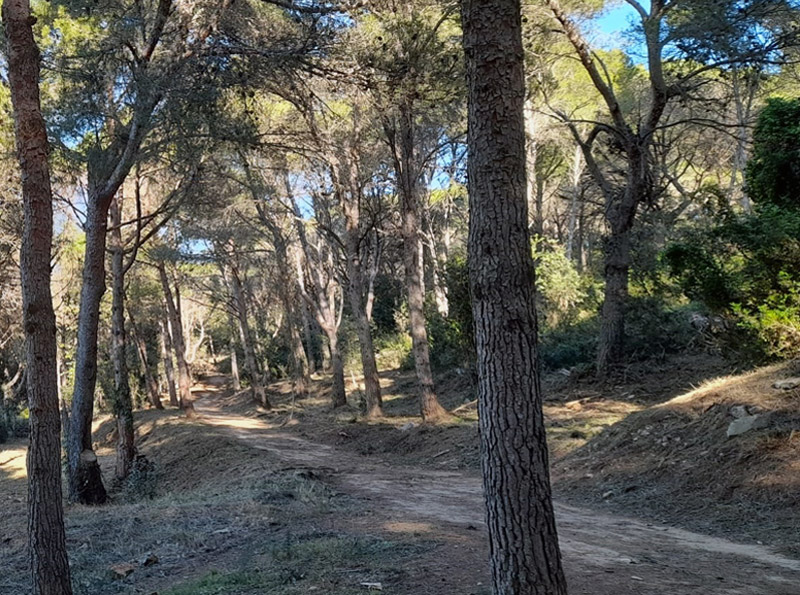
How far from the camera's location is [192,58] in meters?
10.1

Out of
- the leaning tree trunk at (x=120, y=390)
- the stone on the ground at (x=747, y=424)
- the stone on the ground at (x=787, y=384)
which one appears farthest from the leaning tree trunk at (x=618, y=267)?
the leaning tree trunk at (x=120, y=390)

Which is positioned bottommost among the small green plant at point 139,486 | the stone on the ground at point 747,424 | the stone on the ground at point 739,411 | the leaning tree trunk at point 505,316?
the small green plant at point 139,486

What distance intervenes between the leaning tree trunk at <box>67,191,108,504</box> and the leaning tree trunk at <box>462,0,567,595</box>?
30.3 ft

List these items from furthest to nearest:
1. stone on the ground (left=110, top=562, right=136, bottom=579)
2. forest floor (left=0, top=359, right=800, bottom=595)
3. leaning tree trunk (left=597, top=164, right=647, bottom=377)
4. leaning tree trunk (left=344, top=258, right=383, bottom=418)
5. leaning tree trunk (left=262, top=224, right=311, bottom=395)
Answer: leaning tree trunk (left=262, top=224, right=311, bottom=395) → leaning tree trunk (left=344, top=258, right=383, bottom=418) → leaning tree trunk (left=597, top=164, right=647, bottom=377) → stone on the ground (left=110, top=562, right=136, bottom=579) → forest floor (left=0, top=359, right=800, bottom=595)

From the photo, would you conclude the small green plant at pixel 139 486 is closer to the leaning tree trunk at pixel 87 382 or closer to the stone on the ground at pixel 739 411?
the leaning tree trunk at pixel 87 382

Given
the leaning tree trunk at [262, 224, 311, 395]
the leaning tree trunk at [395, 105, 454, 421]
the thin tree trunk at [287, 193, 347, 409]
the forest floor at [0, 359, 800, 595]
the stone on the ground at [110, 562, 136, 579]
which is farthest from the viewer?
the leaning tree trunk at [262, 224, 311, 395]

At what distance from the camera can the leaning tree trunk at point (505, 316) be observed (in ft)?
10.4

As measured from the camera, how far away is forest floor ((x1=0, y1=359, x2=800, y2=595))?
477cm

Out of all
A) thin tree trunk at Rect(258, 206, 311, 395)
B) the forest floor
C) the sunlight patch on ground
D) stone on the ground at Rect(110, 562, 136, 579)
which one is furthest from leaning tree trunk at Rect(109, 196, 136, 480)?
the sunlight patch on ground

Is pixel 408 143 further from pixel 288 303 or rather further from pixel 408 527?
pixel 288 303

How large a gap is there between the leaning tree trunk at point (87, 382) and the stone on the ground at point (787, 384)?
1058 centimetres

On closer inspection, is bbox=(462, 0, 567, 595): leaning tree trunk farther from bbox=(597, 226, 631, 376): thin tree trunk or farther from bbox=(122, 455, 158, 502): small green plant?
bbox=(597, 226, 631, 376): thin tree trunk

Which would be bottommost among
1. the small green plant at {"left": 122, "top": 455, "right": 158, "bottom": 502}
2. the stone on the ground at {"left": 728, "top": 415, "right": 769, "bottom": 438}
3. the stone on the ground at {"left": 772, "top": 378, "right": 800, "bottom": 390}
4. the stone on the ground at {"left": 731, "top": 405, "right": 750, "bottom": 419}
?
the small green plant at {"left": 122, "top": 455, "right": 158, "bottom": 502}

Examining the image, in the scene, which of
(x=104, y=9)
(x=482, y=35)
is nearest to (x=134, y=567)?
(x=482, y=35)
